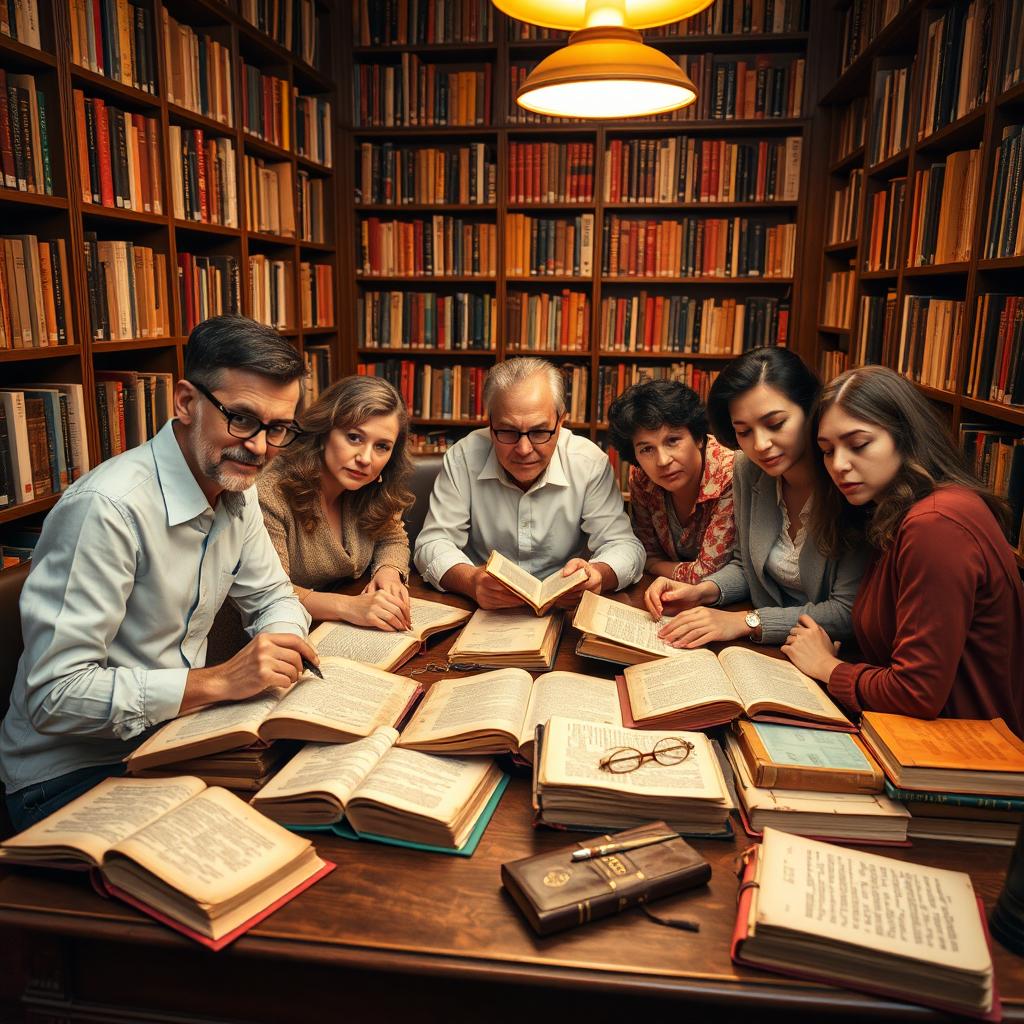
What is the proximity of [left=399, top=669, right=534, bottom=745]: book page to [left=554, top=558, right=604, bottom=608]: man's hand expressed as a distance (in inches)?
14.9

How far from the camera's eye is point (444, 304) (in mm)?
4223

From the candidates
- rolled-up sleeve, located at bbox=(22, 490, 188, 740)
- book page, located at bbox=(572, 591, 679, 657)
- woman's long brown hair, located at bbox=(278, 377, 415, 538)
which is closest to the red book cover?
woman's long brown hair, located at bbox=(278, 377, 415, 538)

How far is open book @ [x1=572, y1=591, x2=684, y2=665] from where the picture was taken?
59.9 inches

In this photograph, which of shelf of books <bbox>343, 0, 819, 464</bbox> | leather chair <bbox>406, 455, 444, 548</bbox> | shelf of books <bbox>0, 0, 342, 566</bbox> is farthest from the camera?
shelf of books <bbox>343, 0, 819, 464</bbox>

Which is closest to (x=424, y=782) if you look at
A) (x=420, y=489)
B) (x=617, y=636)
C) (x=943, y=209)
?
(x=617, y=636)

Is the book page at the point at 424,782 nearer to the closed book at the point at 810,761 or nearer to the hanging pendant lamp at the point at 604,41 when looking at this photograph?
the closed book at the point at 810,761

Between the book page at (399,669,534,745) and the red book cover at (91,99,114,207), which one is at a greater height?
the red book cover at (91,99,114,207)

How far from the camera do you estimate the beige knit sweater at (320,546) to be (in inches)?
81.3

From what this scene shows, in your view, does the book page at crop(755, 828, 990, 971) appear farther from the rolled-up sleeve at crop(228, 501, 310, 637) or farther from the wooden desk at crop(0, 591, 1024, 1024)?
the rolled-up sleeve at crop(228, 501, 310, 637)

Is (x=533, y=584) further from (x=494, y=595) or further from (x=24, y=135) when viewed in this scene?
(x=24, y=135)

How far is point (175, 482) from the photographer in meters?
1.38

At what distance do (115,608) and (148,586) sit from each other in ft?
0.31

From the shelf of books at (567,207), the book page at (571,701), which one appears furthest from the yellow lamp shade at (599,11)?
the shelf of books at (567,207)

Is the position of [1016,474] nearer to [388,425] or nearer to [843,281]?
[388,425]
